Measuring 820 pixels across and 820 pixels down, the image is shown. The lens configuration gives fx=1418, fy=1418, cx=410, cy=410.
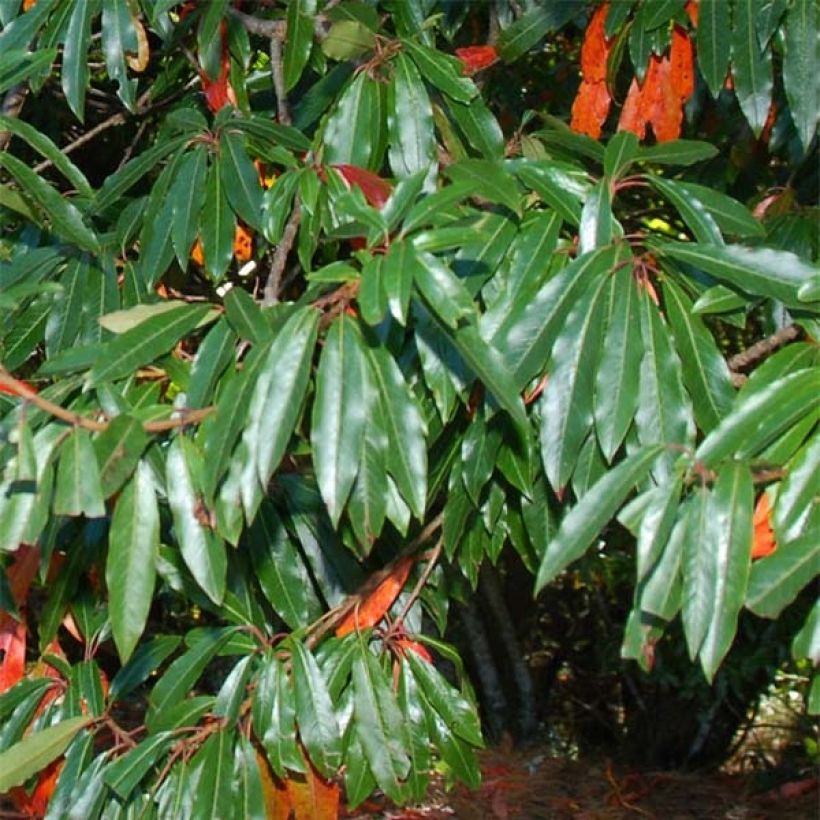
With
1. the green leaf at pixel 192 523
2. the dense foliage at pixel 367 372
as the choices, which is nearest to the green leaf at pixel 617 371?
the dense foliage at pixel 367 372

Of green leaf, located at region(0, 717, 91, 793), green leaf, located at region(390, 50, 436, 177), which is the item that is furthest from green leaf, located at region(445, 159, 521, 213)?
green leaf, located at region(0, 717, 91, 793)

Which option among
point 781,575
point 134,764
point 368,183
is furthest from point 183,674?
point 781,575

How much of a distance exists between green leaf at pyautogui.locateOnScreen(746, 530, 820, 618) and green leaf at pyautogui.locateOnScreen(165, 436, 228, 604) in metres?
0.59

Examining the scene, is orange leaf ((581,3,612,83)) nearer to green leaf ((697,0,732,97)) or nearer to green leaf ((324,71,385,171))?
green leaf ((697,0,732,97))

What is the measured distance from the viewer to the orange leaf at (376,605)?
211cm

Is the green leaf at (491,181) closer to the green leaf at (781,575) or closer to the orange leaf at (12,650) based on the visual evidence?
the green leaf at (781,575)

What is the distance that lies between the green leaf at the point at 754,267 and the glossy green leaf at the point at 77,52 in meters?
0.99

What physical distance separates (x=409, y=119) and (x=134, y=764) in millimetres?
966

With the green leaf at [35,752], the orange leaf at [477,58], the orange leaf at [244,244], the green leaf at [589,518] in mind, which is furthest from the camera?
the orange leaf at [244,244]

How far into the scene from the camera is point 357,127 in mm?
1950

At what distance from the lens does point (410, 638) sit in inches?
85.0

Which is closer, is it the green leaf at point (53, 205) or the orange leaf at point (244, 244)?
the green leaf at point (53, 205)

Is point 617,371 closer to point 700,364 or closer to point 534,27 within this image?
point 700,364

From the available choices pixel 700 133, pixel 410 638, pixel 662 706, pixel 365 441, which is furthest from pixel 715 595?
pixel 662 706
